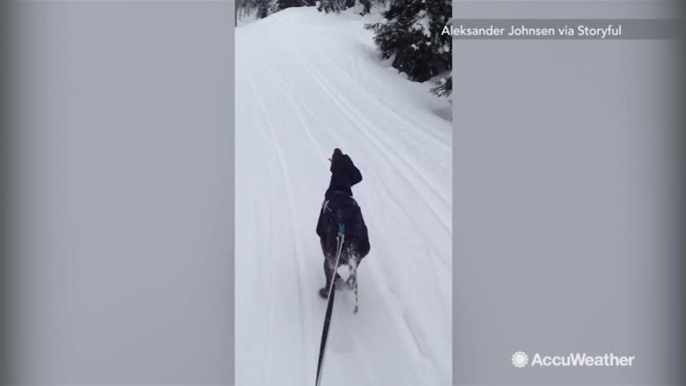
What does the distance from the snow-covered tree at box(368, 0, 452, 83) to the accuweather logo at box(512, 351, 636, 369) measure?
1327 mm

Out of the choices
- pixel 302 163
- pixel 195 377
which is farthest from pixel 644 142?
pixel 195 377

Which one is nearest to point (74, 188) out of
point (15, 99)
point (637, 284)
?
point (15, 99)

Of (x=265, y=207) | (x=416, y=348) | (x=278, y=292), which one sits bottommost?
(x=416, y=348)

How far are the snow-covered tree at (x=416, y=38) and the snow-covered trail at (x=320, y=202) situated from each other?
0.07 meters

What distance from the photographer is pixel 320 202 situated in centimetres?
212

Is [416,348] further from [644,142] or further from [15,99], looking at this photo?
[15,99]

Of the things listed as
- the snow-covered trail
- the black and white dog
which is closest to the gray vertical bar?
the snow-covered trail

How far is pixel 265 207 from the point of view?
6.97 ft

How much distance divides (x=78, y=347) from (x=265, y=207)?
1.02 meters

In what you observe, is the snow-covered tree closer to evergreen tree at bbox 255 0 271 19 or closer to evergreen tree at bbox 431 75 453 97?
evergreen tree at bbox 431 75 453 97

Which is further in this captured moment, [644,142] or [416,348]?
[644,142]

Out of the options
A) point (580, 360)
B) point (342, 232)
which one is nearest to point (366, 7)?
point (342, 232)

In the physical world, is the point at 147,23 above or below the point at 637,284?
above

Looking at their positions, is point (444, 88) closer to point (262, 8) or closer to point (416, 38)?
point (416, 38)
